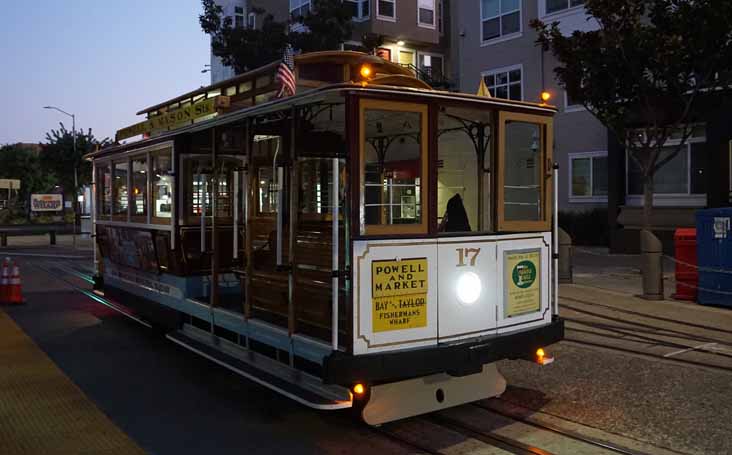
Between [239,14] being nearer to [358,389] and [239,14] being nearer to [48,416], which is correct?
[48,416]

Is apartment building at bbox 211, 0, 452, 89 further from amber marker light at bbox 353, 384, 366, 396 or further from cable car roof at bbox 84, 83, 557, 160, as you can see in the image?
amber marker light at bbox 353, 384, 366, 396

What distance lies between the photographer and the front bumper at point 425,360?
15.5 feet

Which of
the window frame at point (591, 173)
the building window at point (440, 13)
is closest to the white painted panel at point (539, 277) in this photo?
the window frame at point (591, 173)

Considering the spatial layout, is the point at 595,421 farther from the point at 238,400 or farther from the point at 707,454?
the point at 238,400

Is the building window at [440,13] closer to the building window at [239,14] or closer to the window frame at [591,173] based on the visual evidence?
the building window at [239,14]

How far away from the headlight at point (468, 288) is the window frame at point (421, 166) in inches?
20.9

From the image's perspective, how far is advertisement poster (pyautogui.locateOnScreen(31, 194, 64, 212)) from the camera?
154ft

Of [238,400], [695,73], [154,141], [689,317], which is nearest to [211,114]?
[154,141]

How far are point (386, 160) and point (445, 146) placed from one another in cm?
64

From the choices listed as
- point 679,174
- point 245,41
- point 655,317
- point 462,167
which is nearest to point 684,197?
point 679,174

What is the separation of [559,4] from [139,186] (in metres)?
17.8

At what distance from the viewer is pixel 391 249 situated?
4.93 m

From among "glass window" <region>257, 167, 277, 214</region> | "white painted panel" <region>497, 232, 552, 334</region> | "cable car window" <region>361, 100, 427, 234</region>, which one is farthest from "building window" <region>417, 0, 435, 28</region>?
"white painted panel" <region>497, 232, 552, 334</region>

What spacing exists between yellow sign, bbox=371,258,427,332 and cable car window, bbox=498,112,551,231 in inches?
45.2
